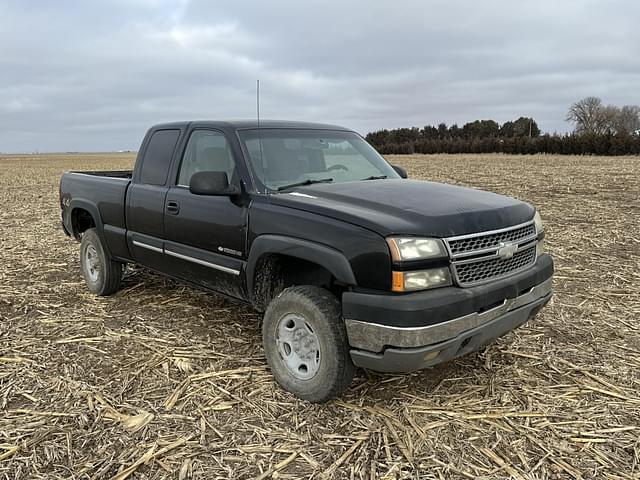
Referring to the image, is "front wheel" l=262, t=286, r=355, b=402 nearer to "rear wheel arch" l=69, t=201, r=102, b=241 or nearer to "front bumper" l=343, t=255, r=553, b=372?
"front bumper" l=343, t=255, r=553, b=372

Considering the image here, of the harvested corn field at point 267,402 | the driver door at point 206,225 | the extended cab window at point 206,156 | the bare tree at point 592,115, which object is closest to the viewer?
the harvested corn field at point 267,402

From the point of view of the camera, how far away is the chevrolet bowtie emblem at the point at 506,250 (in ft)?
11.1

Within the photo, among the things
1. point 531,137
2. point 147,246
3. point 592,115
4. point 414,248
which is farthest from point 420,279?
point 592,115

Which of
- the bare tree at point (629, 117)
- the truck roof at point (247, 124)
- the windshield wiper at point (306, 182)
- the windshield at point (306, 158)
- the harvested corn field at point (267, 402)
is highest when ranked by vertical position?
the bare tree at point (629, 117)

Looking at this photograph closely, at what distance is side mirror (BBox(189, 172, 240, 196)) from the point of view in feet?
12.4

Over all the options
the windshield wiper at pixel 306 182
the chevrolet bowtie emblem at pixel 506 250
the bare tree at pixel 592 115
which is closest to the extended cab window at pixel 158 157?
the windshield wiper at pixel 306 182

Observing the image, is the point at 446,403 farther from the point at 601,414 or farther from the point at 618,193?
the point at 618,193

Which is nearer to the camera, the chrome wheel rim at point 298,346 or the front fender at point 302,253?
the front fender at point 302,253

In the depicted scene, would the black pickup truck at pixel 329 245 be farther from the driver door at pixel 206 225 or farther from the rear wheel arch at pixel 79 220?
the rear wheel arch at pixel 79 220

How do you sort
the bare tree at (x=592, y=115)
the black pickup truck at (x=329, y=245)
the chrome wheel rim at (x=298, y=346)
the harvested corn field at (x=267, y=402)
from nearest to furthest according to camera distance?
the harvested corn field at (x=267, y=402), the black pickup truck at (x=329, y=245), the chrome wheel rim at (x=298, y=346), the bare tree at (x=592, y=115)

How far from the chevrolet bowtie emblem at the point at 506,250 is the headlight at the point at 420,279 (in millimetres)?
467

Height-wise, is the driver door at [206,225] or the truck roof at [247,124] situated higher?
the truck roof at [247,124]

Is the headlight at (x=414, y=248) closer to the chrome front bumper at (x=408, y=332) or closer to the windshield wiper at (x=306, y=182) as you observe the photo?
the chrome front bumper at (x=408, y=332)

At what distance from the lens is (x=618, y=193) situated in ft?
46.1
